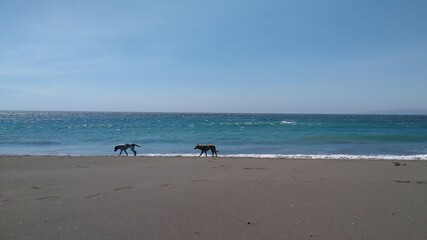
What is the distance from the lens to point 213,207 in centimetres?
512

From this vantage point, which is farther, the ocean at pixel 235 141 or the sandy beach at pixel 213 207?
the ocean at pixel 235 141

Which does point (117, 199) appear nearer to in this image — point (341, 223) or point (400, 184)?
point (341, 223)

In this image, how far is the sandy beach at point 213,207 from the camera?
407 centimetres

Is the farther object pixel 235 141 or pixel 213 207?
pixel 235 141

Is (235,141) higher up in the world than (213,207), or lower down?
lower down

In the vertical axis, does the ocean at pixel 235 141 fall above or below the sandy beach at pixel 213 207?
below

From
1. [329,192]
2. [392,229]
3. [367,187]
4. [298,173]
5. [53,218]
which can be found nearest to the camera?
[392,229]

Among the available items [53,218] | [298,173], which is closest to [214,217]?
[53,218]

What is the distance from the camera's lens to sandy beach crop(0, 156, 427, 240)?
4070 mm

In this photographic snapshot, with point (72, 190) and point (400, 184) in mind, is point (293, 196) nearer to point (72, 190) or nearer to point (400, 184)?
point (400, 184)

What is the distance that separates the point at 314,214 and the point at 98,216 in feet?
10.7

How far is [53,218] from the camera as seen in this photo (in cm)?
457

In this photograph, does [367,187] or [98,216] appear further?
[367,187]

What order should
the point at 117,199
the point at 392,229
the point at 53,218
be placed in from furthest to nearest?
the point at 117,199 < the point at 53,218 < the point at 392,229
